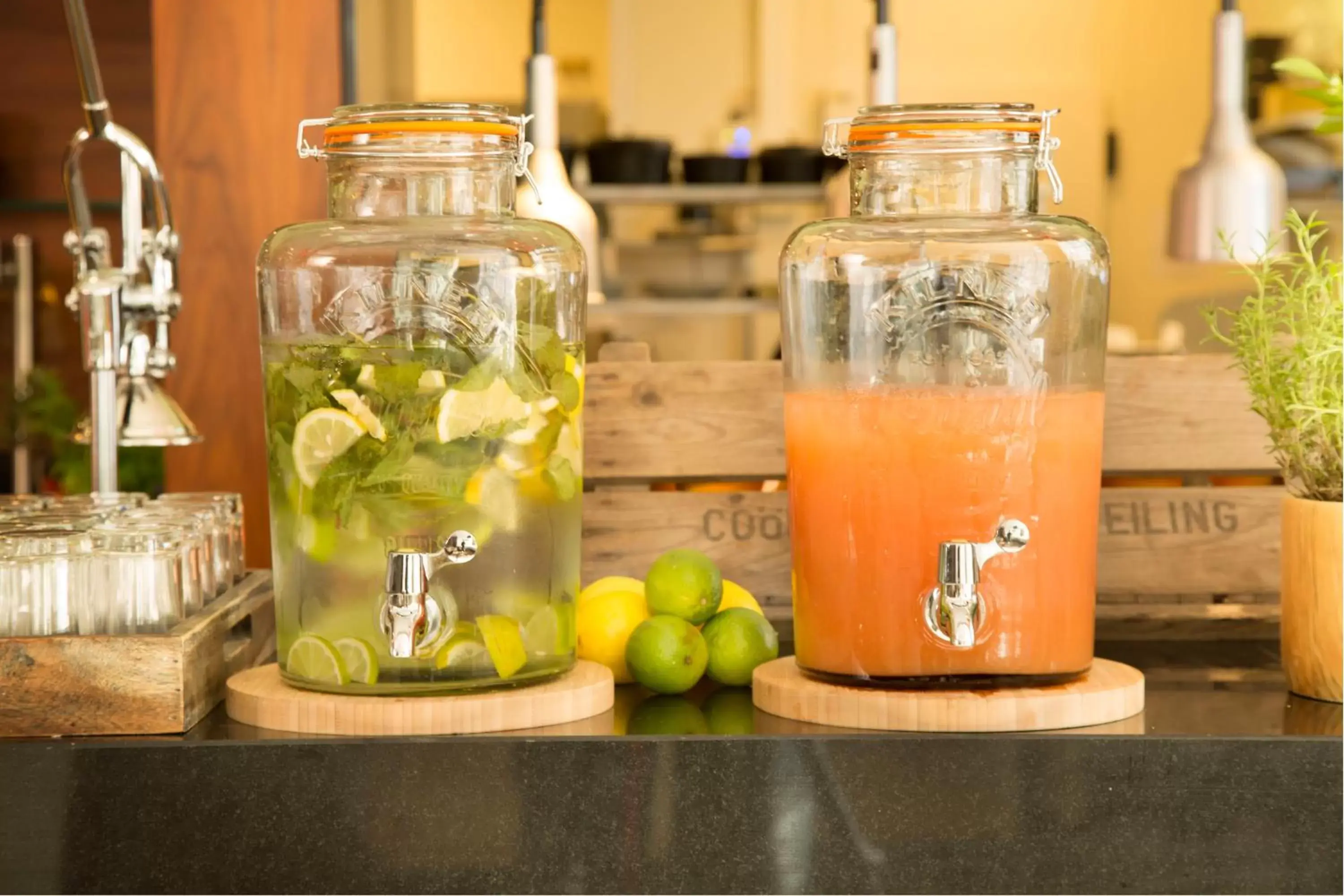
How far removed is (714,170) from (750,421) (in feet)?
7.23

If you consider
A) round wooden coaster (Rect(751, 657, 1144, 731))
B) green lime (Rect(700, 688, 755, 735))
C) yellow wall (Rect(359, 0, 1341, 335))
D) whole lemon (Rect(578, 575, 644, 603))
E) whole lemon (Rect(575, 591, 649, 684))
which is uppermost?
yellow wall (Rect(359, 0, 1341, 335))

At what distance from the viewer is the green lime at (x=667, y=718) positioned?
0.90m

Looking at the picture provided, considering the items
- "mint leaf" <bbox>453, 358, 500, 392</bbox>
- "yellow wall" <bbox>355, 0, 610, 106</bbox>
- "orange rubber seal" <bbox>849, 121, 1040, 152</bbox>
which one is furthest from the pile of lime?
"yellow wall" <bbox>355, 0, 610, 106</bbox>

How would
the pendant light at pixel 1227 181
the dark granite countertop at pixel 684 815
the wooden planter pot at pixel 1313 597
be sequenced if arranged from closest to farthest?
the dark granite countertop at pixel 684 815, the wooden planter pot at pixel 1313 597, the pendant light at pixel 1227 181

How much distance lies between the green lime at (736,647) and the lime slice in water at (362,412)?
0.29 metres

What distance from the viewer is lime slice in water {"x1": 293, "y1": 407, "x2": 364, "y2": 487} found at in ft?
2.94

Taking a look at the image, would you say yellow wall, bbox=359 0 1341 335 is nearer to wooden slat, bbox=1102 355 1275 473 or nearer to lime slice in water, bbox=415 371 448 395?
wooden slat, bbox=1102 355 1275 473

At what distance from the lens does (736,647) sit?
3.40 feet

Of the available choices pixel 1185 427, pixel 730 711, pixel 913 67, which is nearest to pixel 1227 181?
pixel 1185 427

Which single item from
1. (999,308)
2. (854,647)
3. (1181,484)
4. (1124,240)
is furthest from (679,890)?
(1124,240)

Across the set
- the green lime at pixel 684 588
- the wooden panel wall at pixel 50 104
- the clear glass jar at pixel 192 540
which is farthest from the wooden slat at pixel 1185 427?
the wooden panel wall at pixel 50 104

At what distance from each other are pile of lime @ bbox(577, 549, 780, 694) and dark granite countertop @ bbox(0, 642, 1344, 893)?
14cm

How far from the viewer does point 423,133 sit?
94 centimetres

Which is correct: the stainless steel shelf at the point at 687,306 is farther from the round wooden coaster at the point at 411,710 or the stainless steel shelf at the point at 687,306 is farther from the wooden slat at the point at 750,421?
the round wooden coaster at the point at 411,710
